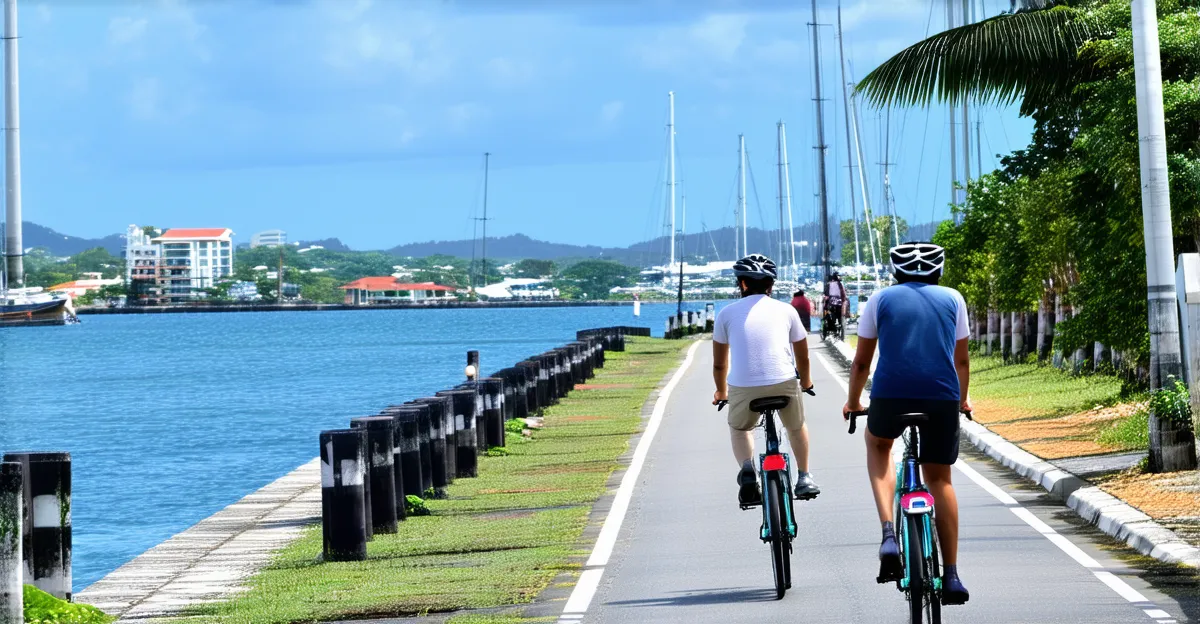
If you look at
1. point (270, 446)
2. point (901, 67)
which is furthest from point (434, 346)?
point (901, 67)

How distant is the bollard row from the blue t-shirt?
596 cm

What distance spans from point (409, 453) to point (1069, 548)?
7165 mm

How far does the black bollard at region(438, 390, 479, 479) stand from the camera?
830 inches

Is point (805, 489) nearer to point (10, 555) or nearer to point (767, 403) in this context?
point (767, 403)

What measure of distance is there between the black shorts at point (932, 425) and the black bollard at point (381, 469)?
23.1 ft

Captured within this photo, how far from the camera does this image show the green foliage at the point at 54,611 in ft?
37.7

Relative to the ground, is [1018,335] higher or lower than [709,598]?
higher

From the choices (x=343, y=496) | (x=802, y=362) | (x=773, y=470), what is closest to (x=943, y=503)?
(x=773, y=470)

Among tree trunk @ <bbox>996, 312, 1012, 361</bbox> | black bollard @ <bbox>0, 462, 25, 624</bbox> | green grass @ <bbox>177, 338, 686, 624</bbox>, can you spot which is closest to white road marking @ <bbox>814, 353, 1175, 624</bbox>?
green grass @ <bbox>177, 338, 686, 624</bbox>

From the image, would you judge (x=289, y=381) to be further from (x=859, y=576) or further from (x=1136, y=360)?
(x=859, y=576)

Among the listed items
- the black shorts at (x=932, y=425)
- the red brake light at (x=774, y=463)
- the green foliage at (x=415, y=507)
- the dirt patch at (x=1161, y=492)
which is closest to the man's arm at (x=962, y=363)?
the black shorts at (x=932, y=425)

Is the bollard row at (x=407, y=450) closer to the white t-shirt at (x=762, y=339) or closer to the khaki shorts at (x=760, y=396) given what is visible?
the khaki shorts at (x=760, y=396)

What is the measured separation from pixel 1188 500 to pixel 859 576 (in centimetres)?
403

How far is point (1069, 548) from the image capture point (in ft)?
42.5
